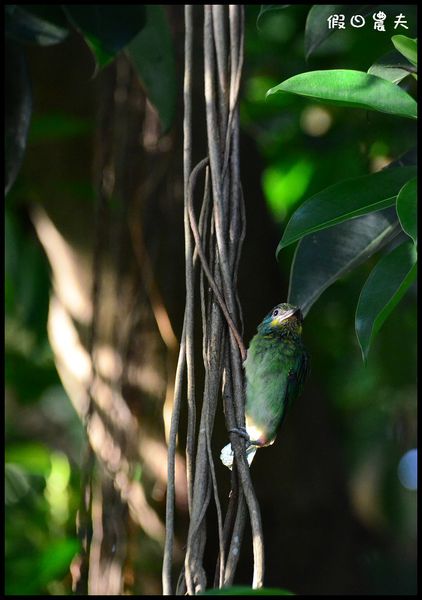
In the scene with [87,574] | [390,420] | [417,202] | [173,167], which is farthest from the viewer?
[390,420]

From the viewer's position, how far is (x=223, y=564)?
0.91 meters

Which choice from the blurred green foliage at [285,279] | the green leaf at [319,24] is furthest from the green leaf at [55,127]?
the green leaf at [319,24]

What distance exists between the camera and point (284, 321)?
4.07 feet

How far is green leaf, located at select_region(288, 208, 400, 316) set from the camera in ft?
4.27

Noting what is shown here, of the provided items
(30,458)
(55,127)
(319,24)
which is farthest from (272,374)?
(30,458)

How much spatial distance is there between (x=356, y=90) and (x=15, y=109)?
80 cm

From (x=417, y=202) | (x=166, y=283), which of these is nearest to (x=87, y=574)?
(x=166, y=283)

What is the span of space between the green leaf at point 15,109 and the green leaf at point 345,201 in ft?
2.18

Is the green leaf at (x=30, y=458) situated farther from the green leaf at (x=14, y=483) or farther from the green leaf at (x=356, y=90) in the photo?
the green leaf at (x=356, y=90)

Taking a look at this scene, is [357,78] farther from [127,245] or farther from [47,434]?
[47,434]

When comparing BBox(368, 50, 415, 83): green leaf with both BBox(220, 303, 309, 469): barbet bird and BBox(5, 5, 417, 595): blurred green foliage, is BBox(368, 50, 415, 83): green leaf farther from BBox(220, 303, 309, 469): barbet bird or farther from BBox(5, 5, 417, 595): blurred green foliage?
BBox(5, 5, 417, 595): blurred green foliage

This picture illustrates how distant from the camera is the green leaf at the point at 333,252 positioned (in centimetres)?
130

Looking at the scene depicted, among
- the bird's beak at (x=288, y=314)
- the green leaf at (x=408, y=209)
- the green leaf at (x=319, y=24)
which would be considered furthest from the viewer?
the green leaf at (x=319, y=24)

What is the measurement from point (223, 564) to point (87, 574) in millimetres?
1009
